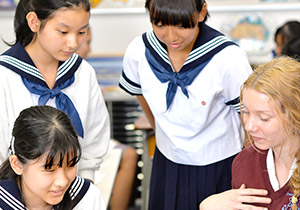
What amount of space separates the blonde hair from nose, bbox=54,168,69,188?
56 cm

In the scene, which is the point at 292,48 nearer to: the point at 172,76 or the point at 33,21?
the point at 172,76

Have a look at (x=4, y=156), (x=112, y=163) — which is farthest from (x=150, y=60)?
(x=112, y=163)

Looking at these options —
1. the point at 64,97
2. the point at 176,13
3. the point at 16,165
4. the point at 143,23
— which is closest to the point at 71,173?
the point at 16,165

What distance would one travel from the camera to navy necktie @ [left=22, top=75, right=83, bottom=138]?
176cm

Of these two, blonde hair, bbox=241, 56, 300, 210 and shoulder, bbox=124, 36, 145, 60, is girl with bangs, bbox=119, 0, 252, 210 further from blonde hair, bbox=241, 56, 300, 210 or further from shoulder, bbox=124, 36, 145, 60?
blonde hair, bbox=241, 56, 300, 210

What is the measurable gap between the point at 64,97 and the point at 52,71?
0.11 metres

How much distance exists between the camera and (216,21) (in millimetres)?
4609

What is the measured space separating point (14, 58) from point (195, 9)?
61 cm

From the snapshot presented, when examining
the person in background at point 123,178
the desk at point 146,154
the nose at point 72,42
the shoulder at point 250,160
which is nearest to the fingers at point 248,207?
the shoulder at point 250,160

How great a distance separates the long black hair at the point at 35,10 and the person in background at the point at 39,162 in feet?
1.13

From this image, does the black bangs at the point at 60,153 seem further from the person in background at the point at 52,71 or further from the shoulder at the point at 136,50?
the shoulder at the point at 136,50

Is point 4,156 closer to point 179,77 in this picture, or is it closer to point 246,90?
point 179,77

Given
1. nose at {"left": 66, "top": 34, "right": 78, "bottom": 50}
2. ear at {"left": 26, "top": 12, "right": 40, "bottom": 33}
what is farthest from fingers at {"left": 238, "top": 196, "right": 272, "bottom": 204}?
ear at {"left": 26, "top": 12, "right": 40, "bottom": 33}

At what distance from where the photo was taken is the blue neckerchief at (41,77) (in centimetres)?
175
